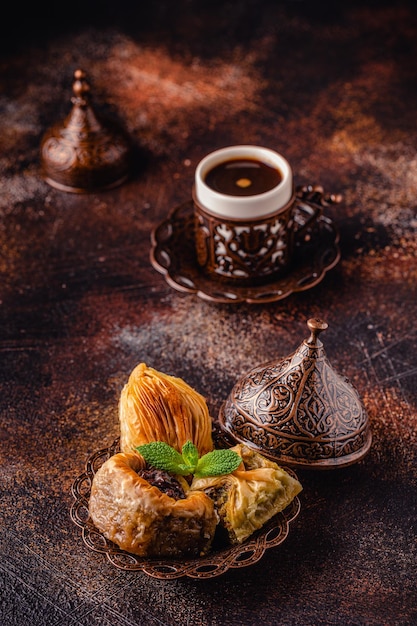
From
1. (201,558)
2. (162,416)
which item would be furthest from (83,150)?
(201,558)

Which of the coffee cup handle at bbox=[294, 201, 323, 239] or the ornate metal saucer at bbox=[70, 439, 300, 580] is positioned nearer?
the ornate metal saucer at bbox=[70, 439, 300, 580]

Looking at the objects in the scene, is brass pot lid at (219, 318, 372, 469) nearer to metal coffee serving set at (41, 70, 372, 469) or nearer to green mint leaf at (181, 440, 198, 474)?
metal coffee serving set at (41, 70, 372, 469)

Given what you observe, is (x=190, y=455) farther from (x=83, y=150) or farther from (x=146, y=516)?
(x=83, y=150)

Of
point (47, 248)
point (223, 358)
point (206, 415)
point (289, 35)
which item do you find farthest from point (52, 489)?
point (289, 35)

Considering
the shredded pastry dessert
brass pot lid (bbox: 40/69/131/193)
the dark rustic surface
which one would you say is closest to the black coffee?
the dark rustic surface

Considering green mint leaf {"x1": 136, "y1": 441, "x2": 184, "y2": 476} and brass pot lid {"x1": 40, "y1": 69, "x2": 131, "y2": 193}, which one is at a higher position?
green mint leaf {"x1": 136, "y1": 441, "x2": 184, "y2": 476}

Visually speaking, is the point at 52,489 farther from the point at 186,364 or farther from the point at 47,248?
the point at 47,248

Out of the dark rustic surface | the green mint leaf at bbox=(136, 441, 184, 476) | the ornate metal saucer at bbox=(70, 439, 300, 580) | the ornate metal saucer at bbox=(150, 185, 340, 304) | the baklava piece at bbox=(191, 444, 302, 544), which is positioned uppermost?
the green mint leaf at bbox=(136, 441, 184, 476)

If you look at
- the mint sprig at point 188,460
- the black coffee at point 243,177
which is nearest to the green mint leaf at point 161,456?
the mint sprig at point 188,460
